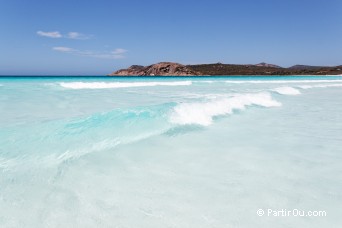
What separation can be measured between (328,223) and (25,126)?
5690mm

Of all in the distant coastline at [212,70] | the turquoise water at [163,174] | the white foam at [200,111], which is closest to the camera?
the turquoise water at [163,174]

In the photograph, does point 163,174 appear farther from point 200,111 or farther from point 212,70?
point 212,70

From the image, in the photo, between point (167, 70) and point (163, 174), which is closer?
point (163, 174)

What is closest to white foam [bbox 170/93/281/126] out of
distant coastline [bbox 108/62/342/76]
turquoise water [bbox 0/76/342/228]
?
turquoise water [bbox 0/76/342/228]

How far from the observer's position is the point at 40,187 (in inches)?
117

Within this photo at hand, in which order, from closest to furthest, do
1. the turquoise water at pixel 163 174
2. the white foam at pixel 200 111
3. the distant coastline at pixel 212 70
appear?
the turquoise water at pixel 163 174 → the white foam at pixel 200 111 → the distant coastline at pixel 212 70

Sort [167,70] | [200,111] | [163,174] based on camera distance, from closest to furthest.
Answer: [163,174]
[200,111]
[167,70]

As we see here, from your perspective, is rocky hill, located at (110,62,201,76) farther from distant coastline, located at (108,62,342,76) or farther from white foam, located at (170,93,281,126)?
white foam, located at (170,93,281,126)

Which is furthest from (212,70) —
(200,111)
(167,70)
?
(200,111)

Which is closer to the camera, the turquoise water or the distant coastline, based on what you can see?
Result: the turquoise water

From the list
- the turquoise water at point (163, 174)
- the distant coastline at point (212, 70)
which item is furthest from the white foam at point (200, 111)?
the distant coastline at point (212, 70)

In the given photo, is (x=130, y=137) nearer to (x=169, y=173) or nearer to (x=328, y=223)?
(x=169, y=173)

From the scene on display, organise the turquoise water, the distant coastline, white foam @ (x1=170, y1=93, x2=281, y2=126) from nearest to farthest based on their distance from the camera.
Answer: the turquoise water, white foam @ (x1=170, y1=93, x2=281, y2=126), the distant coastline

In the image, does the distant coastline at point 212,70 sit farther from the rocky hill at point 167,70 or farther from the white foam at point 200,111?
the white foam at point 200,111
